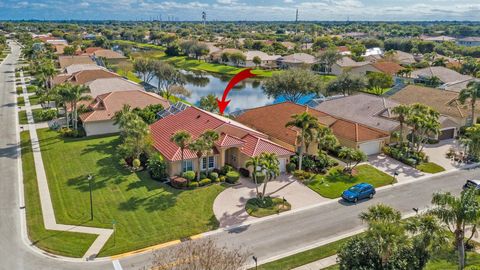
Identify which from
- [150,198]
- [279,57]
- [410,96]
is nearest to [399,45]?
[279,57]

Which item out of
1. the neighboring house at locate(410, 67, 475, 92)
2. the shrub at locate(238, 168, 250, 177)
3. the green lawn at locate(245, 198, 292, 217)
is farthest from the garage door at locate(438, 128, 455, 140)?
the green lawn at locate(245, 198, 292, 217)

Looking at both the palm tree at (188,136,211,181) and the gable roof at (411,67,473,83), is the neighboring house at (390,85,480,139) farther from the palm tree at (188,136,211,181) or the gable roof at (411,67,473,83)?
the palm tree at (188,136,211,181)

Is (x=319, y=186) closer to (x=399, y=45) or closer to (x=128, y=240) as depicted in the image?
(x=128, y=240)

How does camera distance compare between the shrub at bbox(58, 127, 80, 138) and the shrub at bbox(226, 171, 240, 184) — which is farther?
the shrub at bbox(58, 127, 80, 138)

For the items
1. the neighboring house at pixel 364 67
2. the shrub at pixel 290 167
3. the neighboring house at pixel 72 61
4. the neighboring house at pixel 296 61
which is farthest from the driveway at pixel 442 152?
the neighboring house at pixel 72 61

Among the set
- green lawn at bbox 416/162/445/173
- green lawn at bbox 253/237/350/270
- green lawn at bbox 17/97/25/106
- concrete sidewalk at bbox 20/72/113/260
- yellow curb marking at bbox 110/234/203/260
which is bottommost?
yellow curb marking at bbox 110/234/203/260

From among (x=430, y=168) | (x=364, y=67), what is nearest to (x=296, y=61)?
(x=364, y=67)
